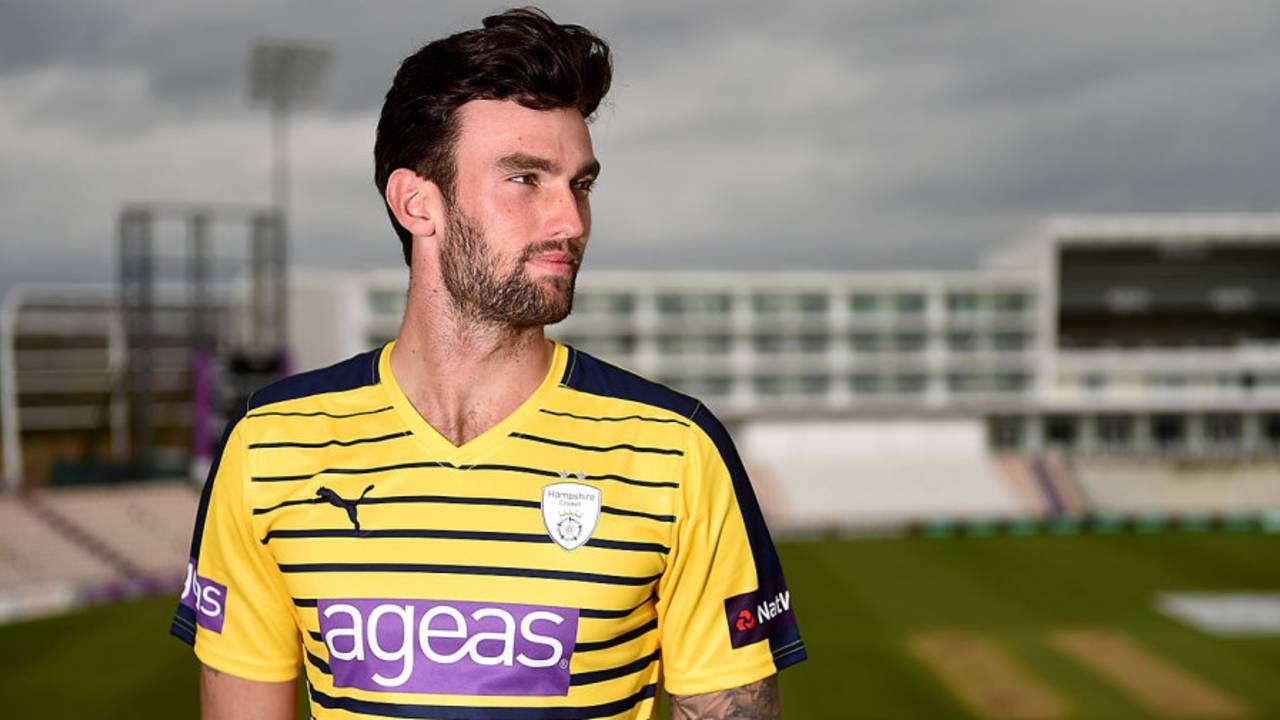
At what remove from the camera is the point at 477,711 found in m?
2.81

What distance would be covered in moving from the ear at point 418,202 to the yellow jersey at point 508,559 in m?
0.46

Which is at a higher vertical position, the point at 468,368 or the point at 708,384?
the point at 468,368

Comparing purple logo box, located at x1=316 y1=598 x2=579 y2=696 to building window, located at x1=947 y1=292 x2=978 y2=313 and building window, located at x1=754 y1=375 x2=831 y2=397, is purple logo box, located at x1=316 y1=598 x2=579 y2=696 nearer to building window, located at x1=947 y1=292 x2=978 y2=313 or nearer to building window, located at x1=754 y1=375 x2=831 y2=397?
building window, located at x1=754 y1=375 x2=831 y2=397

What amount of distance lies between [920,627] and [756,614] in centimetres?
3324

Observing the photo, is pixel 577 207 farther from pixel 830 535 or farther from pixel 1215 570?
pixel 830 535

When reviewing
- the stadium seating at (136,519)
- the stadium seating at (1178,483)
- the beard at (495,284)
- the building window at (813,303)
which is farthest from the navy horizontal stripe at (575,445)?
the stadium seating at (1178,483)

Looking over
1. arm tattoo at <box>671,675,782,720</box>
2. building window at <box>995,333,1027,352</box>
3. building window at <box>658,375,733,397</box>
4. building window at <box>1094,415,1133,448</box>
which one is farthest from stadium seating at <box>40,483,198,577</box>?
building window at <box>1094,415,1133,448</box>

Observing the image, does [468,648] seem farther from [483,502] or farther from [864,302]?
[864,302]

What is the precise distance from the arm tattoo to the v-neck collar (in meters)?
0.83

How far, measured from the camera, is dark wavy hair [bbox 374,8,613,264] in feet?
9.46

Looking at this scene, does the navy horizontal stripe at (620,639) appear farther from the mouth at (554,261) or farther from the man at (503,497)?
the mouth at (554,261)

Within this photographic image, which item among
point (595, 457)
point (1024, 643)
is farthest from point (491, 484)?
point (1024, 643)

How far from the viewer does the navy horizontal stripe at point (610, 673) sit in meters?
2.85

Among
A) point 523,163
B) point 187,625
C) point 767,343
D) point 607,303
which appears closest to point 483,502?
point 523,163
